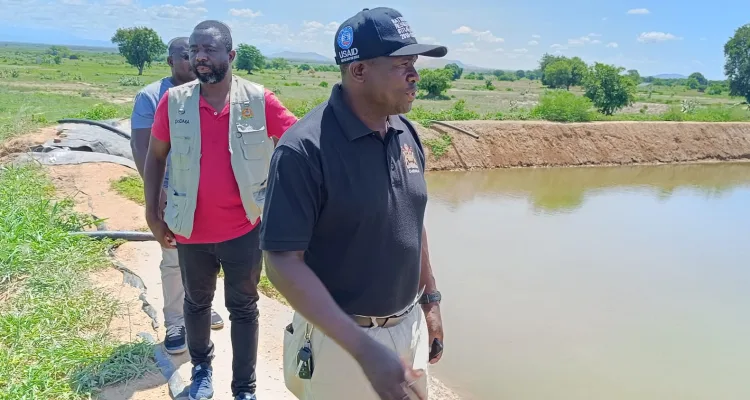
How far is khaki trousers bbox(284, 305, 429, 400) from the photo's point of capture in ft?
5.05

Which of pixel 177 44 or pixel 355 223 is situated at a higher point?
pixel 177 44

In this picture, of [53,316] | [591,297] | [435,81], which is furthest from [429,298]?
[435,81]

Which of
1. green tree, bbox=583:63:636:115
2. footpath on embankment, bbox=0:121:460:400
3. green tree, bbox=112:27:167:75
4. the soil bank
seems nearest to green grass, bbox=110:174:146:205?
footpath on embankment, bbox=0:121:460:400

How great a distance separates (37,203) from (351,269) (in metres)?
4.85

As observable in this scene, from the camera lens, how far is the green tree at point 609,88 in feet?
70.6

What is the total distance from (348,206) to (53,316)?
2.64 metres

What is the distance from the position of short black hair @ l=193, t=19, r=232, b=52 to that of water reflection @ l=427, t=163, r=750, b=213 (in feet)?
30.3

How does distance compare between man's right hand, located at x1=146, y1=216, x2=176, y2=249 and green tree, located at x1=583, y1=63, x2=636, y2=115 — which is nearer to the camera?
man's right hand, located at x1=146, y1=216, x2=176, y2=249

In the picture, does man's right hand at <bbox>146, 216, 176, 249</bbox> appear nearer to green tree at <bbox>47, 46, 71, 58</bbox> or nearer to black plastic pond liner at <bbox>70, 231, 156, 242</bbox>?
black plastic pond liner at <bbox>70, 231, 156, 242</bbox>

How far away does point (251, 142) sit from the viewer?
2.37 m

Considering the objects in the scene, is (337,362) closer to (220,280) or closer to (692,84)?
(220,280)

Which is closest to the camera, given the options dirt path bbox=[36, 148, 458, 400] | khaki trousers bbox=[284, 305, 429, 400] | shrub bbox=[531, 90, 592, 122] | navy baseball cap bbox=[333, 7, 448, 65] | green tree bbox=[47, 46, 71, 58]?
navy baseball cap bbox=[333, 7, 448, 65]

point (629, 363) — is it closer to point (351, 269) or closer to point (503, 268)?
point (503, 268)

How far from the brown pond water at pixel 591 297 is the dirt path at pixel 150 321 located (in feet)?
3.44
